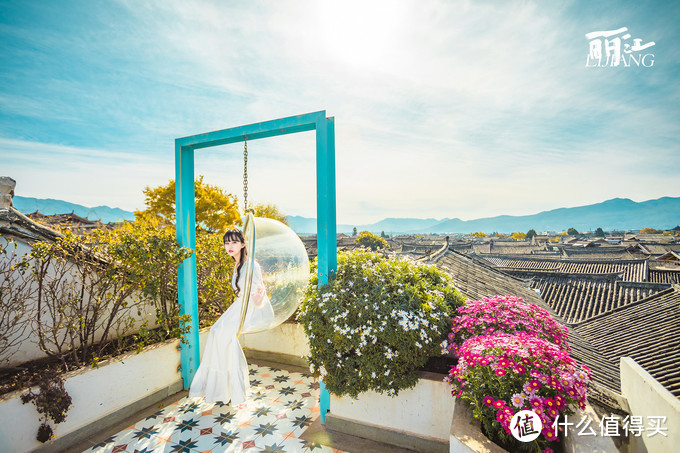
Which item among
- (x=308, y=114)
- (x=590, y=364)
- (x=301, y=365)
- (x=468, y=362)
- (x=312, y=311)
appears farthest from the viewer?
(x=590, y=364)

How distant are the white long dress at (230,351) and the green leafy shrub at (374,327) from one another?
1.64ft

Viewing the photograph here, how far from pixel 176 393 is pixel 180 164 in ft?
9.36

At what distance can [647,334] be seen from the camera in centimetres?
788

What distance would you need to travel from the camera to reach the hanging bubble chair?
352cm

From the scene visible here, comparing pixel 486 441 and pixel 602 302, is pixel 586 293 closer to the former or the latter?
pixel 602 302

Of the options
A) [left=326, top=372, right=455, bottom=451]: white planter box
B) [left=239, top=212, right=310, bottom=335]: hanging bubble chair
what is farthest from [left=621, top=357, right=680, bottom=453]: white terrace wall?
[left=239, top=212, right=310, bottom=335]: hanging bubble chair

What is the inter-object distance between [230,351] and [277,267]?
3.41 ft

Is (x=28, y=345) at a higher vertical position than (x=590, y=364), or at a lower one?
higher

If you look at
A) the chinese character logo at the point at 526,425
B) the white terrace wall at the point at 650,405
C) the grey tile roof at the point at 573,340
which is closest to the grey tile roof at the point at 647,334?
the grey tile roof at the point at 573,340

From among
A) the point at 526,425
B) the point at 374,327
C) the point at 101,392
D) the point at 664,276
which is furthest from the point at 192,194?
the point at 664,276

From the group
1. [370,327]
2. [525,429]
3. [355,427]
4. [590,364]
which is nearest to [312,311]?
[370,327]

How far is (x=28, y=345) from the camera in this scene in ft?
11.9

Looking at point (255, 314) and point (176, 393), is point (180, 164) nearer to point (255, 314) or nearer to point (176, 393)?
point (255, 314)

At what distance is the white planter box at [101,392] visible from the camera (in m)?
2.95
